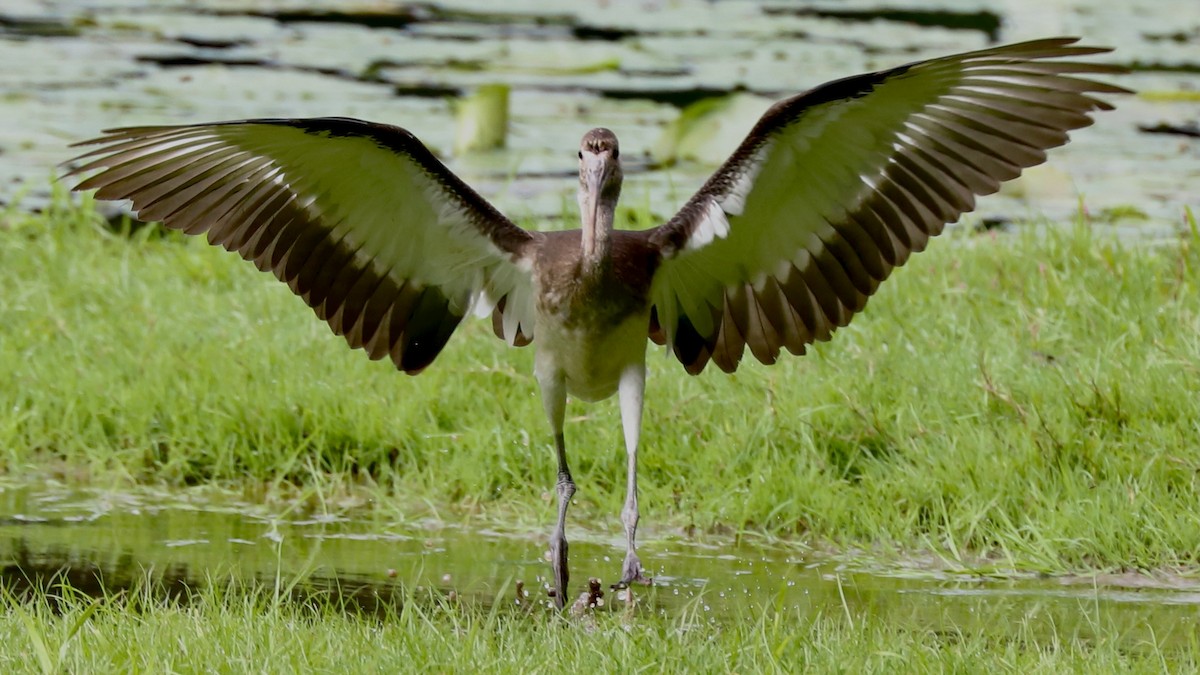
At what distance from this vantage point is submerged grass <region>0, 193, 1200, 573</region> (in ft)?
20.3

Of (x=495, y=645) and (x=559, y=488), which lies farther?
(x=559, y=488)

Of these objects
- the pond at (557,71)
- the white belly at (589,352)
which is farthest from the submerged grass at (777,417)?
the pond at (557,71)

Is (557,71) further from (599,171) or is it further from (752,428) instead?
(599,171)

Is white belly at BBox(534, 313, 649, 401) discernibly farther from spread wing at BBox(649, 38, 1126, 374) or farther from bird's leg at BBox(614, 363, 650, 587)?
spread wing at BBox(649, 38, 1126, 374)

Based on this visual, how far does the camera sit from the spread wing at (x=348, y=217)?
17.3 ft

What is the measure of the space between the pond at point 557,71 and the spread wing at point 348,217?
295 centimetres

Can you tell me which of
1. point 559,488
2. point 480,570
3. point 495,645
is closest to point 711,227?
point 559,488

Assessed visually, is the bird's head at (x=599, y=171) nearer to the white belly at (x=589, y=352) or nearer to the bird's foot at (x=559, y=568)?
the white belly at (x=589, y=352)

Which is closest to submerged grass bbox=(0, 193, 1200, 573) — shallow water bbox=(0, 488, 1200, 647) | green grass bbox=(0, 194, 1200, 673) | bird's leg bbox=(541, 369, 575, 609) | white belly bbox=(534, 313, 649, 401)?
green grass bbox=(0, 194, 1200, 673)

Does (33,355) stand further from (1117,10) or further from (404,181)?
(1117,10)

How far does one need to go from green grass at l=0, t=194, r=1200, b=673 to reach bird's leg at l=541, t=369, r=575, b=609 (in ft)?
1.25

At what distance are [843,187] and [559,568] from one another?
4.81ft

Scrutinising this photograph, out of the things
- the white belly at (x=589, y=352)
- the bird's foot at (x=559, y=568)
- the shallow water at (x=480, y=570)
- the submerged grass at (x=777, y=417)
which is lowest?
the shallow water at (x=480, y=570)

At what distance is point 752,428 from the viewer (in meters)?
6.69
